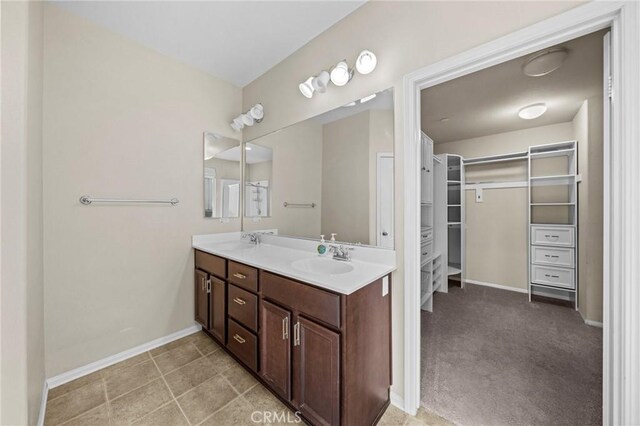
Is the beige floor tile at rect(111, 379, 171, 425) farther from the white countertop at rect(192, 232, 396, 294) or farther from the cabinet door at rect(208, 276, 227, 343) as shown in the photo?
the white countertop at rect(192, 232, 396, 294)

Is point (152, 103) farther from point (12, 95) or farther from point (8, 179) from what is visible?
point (8, 179)

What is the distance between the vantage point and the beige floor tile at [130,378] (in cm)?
158

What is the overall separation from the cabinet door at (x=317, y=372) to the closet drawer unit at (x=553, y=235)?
138 inches

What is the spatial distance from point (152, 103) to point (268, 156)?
1.06 m

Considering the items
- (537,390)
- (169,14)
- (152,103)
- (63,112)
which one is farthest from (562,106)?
(63,112)

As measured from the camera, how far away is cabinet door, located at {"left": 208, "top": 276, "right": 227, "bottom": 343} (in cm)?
188

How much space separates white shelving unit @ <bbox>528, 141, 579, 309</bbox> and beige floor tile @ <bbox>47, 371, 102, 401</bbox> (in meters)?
4.69

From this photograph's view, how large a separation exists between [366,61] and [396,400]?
6.96 ft

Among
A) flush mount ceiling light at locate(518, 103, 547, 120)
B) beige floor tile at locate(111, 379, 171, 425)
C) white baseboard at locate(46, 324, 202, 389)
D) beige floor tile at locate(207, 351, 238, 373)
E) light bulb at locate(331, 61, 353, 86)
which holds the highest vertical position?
flush mount ceiling light at locate(518, 103, 547, 120)

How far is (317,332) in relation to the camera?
3.92ft

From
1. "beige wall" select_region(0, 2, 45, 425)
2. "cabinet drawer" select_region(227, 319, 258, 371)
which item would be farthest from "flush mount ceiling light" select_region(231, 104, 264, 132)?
"cabinet drawer" select_region(227, 319, 258, 371)

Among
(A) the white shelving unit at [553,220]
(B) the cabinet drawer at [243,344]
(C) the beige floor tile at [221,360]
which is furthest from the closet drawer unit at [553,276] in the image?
(C) the beige floor tile at [221,360]

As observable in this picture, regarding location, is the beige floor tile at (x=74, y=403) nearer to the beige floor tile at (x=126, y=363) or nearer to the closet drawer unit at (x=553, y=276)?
the beige floor tile at (x=126, y=363)
